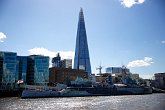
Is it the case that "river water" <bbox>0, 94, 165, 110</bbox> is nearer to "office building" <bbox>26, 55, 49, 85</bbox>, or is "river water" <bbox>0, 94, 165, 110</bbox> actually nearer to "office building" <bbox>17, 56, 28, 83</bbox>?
"office building" <bbox>26, 55, 49, 85</bbox>

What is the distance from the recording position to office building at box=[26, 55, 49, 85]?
5493 inches

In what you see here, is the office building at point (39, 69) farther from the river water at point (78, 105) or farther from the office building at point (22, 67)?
the river water at point (78, 105)

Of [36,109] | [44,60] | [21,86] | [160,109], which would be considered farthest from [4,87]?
[160,109]

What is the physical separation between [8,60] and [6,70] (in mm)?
5071

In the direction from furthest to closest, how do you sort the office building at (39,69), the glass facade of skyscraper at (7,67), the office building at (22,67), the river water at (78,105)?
the office building at (39,69) < the office building at (22,67) < the glass facade of skyscraper at (7,67) < the river water at (78,105)

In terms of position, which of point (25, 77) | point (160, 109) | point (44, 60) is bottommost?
point (160, 109)

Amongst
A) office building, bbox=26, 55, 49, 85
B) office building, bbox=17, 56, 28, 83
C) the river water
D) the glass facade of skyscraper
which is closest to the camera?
the river water

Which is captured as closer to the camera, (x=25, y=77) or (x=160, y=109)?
(x=160, y=109)

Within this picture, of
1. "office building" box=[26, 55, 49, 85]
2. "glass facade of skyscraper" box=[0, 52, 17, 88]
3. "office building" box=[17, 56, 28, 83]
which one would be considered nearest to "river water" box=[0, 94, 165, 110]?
"glass facade of skyscraper" box=[0, 52, 17, 88]

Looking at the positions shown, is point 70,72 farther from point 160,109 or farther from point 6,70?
point 160,109

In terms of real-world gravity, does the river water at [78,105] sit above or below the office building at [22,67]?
below

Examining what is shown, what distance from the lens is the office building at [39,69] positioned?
139525 millimetres

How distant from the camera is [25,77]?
141 m

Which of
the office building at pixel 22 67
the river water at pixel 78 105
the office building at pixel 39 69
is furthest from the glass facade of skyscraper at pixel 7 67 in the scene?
the river water at pixel 78 105
